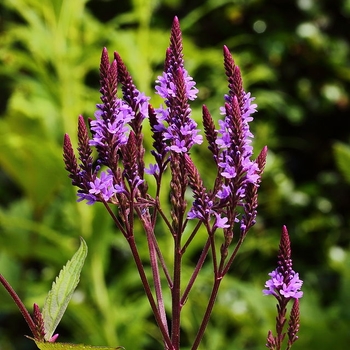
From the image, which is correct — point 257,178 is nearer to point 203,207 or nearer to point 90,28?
point 203,207

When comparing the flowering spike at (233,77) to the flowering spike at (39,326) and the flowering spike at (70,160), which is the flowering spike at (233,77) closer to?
the flowering spike at (70,160)

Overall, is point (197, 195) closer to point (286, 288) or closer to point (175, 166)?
point (175, 166)

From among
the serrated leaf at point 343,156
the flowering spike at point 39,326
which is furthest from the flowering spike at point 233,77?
the serrated leaf at point 343,156

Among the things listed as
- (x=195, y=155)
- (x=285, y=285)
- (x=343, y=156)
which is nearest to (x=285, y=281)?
(x=285, y=285)

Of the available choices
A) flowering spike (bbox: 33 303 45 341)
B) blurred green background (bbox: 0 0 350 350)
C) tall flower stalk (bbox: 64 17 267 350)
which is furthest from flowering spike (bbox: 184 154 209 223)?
blurred green background (bbox: 0 0 350 350)

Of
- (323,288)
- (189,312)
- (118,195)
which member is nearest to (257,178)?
(118,195)

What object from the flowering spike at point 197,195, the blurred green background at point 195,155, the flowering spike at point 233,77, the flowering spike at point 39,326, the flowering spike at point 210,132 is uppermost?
the blurred green background at point 195,155

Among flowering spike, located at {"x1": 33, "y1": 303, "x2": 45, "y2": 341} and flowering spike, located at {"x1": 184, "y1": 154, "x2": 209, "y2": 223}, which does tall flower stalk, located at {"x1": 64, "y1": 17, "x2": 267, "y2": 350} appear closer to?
flowering spike, located at {"x1": 184, "y1": 154, "x2": 209, "y2": 223}

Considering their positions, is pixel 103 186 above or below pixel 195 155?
below
